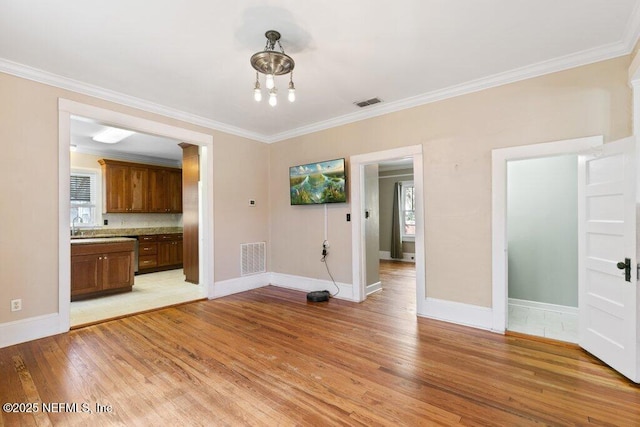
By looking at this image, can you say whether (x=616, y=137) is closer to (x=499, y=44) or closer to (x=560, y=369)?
(x=499, y=44)

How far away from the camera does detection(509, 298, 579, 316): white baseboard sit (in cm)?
383

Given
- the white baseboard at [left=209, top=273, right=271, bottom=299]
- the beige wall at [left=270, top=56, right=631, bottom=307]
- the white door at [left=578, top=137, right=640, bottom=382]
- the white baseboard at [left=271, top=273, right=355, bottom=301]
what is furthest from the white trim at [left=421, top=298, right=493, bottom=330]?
the white baseboard at [left=209, top=273, right=271, bottom=299]

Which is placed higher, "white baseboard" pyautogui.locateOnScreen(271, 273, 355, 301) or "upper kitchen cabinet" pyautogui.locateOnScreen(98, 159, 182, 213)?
"upper kitchen cabinet" pyautogui.locateOnScreen(98, 159, 182, 213)

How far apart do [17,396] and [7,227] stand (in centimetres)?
179

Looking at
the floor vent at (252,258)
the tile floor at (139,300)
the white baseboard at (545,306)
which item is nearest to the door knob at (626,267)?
the white baseboard at (545,306)

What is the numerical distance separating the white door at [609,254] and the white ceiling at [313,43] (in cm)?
111

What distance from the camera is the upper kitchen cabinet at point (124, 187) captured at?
6.62 meters

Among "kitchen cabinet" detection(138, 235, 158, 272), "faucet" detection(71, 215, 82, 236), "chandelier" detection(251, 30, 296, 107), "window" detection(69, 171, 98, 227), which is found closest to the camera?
"chandelier" detection(251, 30, 296, 107)

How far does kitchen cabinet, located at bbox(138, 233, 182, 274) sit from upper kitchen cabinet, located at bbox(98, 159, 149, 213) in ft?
2.71

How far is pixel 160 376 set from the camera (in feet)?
8.02

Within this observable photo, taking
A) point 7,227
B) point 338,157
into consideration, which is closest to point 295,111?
point 338,157

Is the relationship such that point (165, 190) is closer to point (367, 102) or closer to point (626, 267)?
point (367, 102)

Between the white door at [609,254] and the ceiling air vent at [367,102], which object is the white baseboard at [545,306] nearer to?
the white door at [609,254]

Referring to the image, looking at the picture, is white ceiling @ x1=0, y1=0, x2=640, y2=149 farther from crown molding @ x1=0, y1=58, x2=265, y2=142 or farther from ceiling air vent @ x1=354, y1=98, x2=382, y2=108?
ceiling air vent @ x1=354, y1=98, x2=382, y2=108
